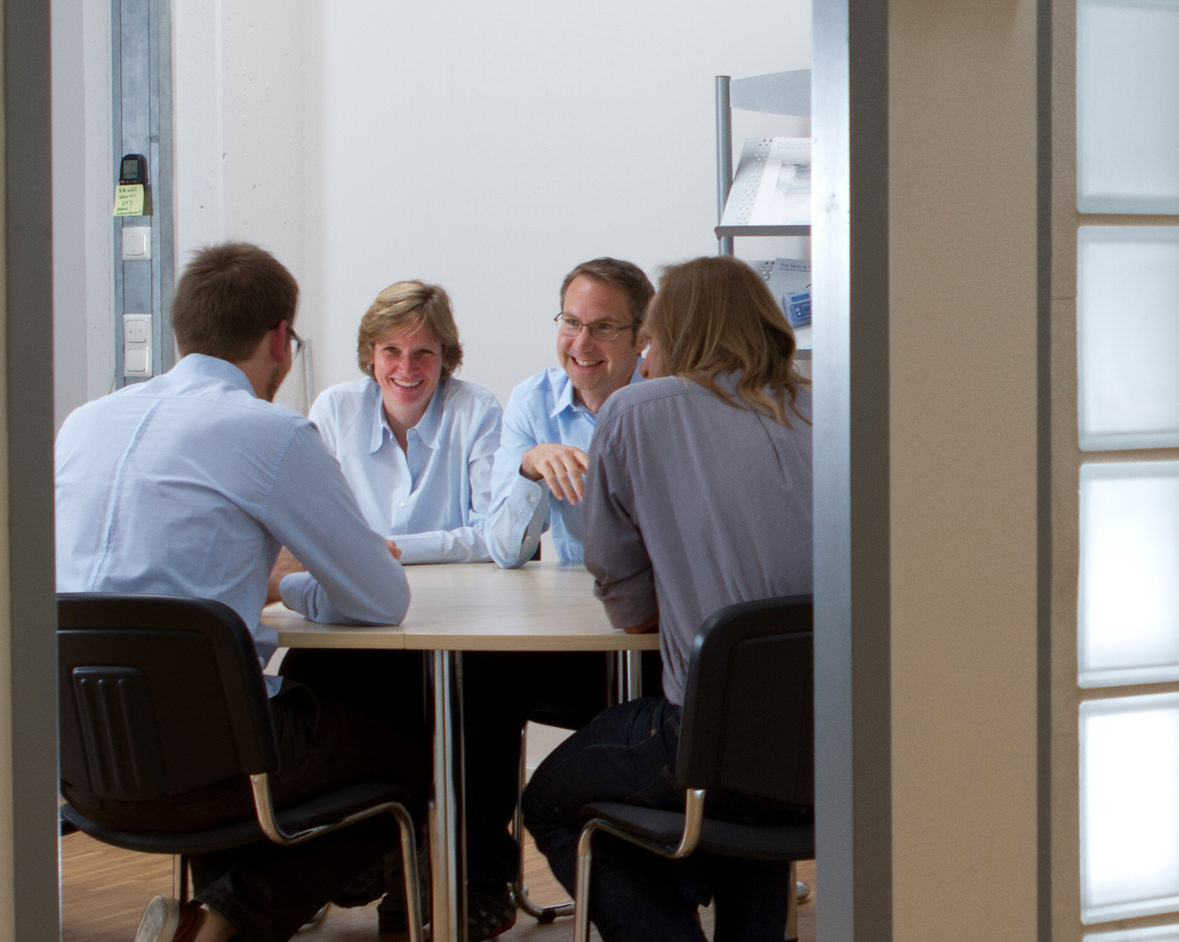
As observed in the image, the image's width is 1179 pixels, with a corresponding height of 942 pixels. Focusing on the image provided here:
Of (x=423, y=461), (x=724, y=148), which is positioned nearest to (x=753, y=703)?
(x=423, y=461)

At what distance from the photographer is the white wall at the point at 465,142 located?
12.6ft

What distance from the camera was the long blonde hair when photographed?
6.24ft

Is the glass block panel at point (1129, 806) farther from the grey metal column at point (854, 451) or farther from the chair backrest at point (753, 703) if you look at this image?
the chair backrest at point (753, 703)

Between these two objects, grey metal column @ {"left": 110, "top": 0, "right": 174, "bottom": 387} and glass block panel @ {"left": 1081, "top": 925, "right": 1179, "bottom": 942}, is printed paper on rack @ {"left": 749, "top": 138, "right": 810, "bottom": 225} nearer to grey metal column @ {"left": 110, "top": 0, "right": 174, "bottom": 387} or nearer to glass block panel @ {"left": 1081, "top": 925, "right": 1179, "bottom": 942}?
grey metal column @ {"left": 110, "top": 0, "right": 174, "bottom": 387}

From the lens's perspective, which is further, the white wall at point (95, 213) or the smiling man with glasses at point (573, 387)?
the white wall at point (95, 213)

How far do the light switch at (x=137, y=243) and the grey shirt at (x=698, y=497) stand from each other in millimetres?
2423

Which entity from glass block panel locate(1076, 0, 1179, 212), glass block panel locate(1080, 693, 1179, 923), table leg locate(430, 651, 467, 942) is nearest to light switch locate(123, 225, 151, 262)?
table leg locate(430, 651, 467, 942)

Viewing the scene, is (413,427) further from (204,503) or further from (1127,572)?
(1127,572)

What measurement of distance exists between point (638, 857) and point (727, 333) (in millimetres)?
819

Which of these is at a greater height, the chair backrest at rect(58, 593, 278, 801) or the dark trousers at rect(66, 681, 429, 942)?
the chair backrest at rect(58, 593, 278, 801)

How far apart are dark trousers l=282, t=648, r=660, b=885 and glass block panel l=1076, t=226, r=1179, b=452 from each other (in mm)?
1460

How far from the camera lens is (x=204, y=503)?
186 centimetres

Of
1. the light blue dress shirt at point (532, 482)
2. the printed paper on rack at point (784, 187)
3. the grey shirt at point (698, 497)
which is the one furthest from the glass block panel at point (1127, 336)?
the printed paper on rack at point (784, 187)

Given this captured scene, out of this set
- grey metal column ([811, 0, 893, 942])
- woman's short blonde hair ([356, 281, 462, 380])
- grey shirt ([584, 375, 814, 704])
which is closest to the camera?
grey metal column ([811, 0, 893, 942])
